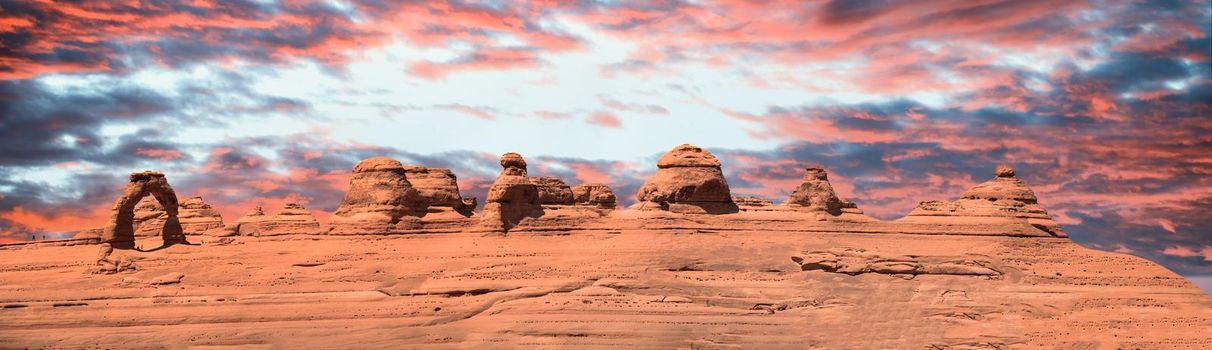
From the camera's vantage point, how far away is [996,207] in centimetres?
4609

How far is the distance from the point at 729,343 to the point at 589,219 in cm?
789

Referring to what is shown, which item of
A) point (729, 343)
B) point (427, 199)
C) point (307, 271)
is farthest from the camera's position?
point (427, 199)

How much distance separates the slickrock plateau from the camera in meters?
36.7

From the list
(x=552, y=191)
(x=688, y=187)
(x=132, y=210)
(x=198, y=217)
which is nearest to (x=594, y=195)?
(x=552, y=191)

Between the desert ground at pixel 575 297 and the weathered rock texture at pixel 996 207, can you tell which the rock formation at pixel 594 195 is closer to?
the desert ground at pixel 575 297

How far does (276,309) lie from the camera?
122 ft

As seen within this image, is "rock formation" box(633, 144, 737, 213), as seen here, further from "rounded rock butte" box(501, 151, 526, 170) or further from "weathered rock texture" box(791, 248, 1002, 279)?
"rounded rock butte" box(501, 151, 526, 170)

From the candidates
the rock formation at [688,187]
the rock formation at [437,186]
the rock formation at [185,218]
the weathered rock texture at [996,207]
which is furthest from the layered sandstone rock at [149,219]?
the weathered rock texture at [996,207]

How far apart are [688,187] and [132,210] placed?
21641 millimetres

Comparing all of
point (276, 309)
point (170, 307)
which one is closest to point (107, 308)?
point (170, 307)

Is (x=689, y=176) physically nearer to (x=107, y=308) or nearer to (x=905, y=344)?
(x=905, y=344)

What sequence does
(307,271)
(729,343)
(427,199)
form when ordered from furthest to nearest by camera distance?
(427,199), (307,271), (729,343)

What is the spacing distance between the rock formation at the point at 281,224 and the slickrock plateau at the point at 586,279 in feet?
0.30

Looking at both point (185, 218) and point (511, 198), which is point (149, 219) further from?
point (511, 198)
